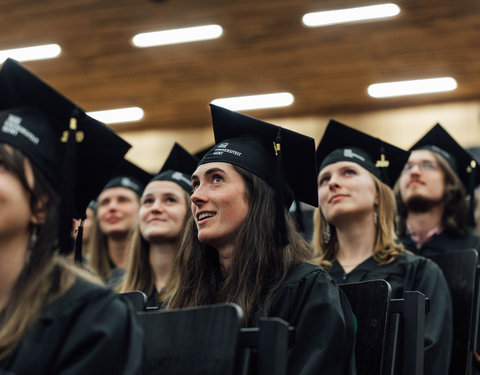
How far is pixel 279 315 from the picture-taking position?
9.09 feet

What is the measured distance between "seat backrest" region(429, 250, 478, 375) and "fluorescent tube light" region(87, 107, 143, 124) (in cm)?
693

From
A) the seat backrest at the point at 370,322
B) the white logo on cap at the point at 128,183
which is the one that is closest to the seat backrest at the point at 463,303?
the seat backrest at the point at 370,322

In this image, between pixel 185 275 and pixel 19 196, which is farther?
pixel 185 275

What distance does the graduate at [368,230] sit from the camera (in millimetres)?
4000

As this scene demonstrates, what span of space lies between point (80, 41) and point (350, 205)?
15.9 feet

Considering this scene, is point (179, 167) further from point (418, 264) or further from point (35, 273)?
point (35, 273)

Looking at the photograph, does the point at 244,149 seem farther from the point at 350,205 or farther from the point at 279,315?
the point at 350,205

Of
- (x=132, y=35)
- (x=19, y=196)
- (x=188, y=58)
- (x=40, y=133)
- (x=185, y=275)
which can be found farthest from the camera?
(x=188, y=58)

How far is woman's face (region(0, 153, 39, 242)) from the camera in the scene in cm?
198

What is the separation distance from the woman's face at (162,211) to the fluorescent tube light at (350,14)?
125 inches

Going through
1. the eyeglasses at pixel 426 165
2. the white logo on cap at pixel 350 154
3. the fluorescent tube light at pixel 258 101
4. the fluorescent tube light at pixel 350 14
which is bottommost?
the white logo on cap at pixel 350 154

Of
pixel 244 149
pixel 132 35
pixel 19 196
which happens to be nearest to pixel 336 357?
pixel 244 149

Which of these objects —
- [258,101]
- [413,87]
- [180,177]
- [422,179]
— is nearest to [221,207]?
[180,177]

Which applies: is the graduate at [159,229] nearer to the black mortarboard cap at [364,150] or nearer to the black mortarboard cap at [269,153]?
the black mortarboard cap at [364,150]
